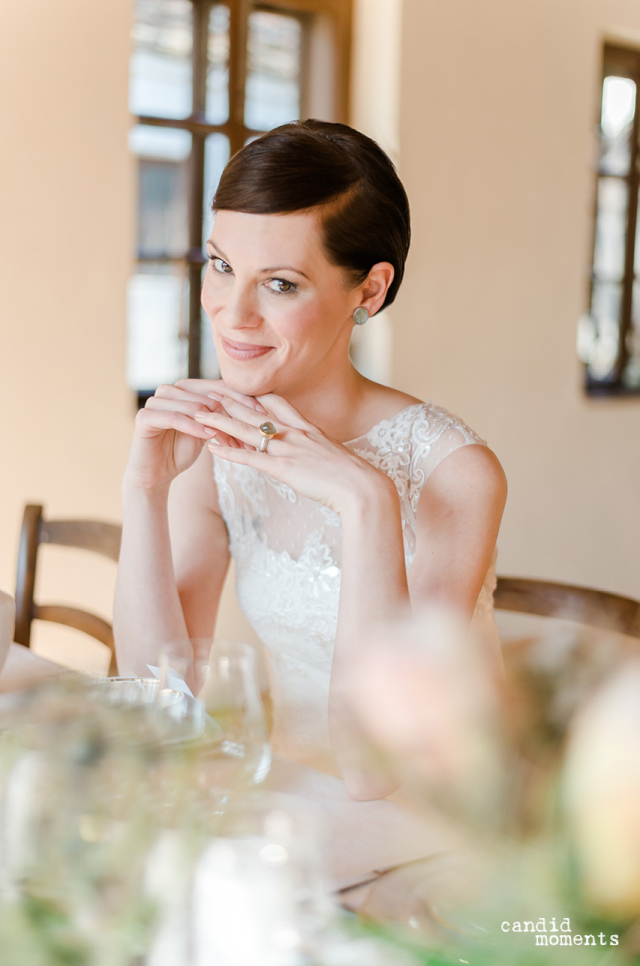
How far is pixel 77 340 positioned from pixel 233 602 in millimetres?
1024

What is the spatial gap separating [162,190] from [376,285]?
195cm

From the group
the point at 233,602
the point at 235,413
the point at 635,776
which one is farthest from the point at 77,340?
the point at 635,776

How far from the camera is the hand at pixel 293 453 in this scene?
50.2 inches

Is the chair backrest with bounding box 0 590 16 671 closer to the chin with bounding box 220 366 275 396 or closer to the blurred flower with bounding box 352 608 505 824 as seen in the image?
the chin with bounding box 220 366 275 396

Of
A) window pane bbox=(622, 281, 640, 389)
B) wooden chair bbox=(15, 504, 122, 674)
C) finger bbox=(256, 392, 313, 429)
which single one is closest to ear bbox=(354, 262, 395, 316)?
finger bbox=(256, 392, 313, 429)

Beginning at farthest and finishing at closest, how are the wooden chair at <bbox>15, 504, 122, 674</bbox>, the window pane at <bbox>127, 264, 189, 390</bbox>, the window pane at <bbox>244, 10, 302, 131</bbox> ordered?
1. the window pane at <bbox>244, 10, 302, 131</bbox>
2. the window pane at <bbox>127, 264, 189, 390</bbox>
3. the wooden chair at <bbox>15, 504, 122, 674</bbox>

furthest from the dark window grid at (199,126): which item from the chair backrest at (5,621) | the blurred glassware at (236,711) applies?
the blurred glassware at (236,711)

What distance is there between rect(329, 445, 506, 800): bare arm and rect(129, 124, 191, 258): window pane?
206 centimetres

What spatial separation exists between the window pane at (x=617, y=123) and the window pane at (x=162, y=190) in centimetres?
200

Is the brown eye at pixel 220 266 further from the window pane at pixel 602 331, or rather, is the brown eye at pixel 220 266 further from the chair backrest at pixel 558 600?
the window pane at pixel 602 331

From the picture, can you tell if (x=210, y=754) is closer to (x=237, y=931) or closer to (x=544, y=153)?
(x=237, y=931)

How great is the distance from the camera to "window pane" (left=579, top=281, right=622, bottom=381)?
4.47m

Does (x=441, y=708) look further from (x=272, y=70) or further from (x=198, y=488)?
(x=272, y=70)

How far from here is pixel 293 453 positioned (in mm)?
1320
